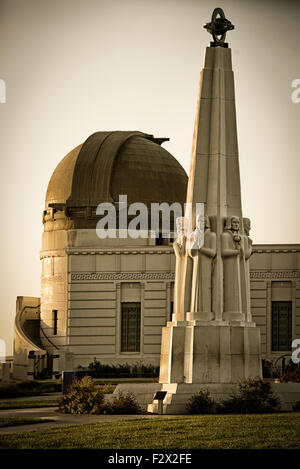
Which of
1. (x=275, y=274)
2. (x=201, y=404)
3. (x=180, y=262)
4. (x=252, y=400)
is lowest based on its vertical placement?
(x=201, y=404)

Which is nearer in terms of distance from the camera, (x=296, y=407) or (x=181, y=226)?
(x=296, y=407)

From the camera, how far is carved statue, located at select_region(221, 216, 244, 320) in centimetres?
3156

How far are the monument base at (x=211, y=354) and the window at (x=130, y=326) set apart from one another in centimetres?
2971

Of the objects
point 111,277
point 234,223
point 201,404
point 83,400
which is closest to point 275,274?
point 111,277

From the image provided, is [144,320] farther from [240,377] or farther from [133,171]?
[240,377]

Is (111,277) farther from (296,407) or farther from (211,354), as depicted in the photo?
(296,407)

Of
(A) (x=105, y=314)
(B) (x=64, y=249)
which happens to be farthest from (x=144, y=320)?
(B) (x=64, y=249)

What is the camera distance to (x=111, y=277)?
61.2 meters

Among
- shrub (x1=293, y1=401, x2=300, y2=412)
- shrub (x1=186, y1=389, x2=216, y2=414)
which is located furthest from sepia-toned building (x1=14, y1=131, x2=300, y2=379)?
shrub (x1=186, y1=389, x2=216, y2=414)

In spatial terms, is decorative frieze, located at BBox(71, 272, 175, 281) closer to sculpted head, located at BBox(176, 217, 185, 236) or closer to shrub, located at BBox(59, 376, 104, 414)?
sculpted head, located at BBox(176, 217, 185, 236)

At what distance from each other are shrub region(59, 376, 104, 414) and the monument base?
2095 mm

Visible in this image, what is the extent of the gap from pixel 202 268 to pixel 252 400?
417 centimetres

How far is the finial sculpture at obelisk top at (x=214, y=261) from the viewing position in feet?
102

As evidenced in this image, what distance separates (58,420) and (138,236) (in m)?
35.3
